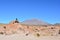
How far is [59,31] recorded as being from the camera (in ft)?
87.1

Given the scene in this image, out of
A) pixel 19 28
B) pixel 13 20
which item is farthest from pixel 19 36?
pixel 13 20

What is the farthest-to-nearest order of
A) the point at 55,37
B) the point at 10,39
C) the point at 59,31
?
1. the point at 59,31
2. the point at 55,37
3. the point at 10,39

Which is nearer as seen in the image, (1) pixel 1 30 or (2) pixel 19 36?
(2) pixel 19 36

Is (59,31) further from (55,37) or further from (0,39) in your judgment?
(0,39)

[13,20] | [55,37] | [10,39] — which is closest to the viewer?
[10,39]

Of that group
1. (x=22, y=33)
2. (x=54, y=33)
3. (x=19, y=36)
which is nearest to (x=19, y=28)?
(x=22, y=33)

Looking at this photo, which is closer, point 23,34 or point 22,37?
point 22,37

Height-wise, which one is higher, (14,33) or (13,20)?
(13,20)

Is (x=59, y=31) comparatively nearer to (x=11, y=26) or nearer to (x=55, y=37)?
(x=55, y=37)

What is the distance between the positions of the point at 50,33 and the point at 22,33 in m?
4.18

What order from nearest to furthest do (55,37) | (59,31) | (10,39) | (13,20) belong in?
(10,39) < (55,37) < (59,31) < (13,20)

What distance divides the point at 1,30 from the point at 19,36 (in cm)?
380

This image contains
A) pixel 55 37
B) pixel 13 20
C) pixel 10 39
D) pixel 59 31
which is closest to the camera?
pixel 10 39

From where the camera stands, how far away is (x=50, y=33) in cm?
2694
